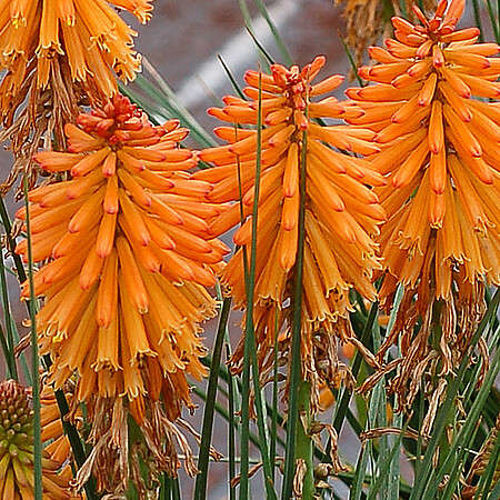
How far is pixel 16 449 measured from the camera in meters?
0.48

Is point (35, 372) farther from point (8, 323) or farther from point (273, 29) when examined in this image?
point (273, 29)

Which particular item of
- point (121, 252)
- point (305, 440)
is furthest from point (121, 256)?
point (305, 440)

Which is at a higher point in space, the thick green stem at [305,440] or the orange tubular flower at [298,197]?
the orange tubular flower at [298,197]

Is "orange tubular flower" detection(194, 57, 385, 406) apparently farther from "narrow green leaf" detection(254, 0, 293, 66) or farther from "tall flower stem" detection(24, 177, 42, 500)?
"narrow green leaf" detection(254, 0, 293, 66)

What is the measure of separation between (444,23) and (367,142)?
0.24 feet

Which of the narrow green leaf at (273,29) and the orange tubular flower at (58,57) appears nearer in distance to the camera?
the orange tubular flower at (58,57)

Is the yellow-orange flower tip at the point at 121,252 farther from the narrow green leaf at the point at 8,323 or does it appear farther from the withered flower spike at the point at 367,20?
the withered flower spike at the point at 367,20

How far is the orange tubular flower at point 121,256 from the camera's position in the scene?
1.32ft

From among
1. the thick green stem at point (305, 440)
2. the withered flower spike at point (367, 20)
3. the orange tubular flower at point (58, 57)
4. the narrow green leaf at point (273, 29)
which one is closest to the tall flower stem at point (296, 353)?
the thick green stem at point (305, 440)

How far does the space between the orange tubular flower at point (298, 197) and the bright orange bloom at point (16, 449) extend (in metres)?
0.12

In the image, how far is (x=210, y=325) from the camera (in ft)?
5.82

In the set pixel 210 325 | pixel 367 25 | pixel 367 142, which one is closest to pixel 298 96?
pixel 367 142

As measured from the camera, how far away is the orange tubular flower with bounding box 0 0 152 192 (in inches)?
18.5

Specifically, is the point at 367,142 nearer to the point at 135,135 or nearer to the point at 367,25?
the point at 135,135
